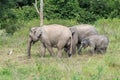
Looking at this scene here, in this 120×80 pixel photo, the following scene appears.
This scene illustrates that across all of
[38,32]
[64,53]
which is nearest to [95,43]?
[64,53]

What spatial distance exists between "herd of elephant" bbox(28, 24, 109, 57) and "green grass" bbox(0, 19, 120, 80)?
0.23 meters

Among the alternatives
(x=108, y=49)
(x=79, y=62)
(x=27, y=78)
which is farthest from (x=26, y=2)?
(x=27, y=78)

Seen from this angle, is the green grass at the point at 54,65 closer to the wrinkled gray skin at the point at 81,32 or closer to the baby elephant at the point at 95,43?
the baby elephant at the point at 95,43

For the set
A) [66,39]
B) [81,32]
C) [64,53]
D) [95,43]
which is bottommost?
[64,53]

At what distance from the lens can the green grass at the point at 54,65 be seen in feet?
26.3

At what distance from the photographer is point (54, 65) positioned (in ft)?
30.8

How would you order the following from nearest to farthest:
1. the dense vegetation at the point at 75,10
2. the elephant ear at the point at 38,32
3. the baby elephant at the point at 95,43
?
the elephant ear at the point at 38,32 → the baby elephant at the point at 95,43 → the dense vegetation at the point at 75,10

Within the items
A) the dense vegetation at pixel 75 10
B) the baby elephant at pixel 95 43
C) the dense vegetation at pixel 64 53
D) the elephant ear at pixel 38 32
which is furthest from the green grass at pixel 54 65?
the dense vegetation at pixel 75 10

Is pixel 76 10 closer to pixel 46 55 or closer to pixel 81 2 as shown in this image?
pixel 81 2

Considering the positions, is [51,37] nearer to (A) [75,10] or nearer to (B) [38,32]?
(B) [38,32]

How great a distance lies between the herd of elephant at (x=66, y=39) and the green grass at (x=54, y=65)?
8.9 inches

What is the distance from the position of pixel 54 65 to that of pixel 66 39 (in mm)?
1975

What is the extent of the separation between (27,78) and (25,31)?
883 centimetres

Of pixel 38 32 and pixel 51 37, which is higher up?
pixel 38 32
